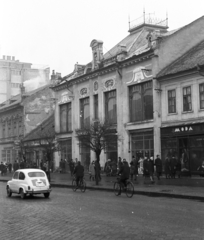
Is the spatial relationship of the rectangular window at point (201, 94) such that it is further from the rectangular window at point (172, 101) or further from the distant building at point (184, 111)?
the rectangular window at point (172, 101)

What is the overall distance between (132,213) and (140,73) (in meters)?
21.9

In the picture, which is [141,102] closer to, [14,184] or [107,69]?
[107,69]

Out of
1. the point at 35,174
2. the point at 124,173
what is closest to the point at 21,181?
the point at 35,174

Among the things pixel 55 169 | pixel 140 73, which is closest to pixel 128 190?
pixel 140 73

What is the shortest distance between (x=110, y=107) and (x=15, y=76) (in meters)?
58.0

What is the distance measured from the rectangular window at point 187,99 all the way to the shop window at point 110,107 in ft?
27.8

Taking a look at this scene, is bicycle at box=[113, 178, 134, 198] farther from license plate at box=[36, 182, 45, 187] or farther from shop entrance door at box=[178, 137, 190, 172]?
shop entrance door at box=[178, 137, 190, 172]

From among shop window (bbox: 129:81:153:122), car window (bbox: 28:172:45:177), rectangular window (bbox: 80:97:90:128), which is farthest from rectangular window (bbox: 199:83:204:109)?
rectangular window (bbox: 80:97:90:128)

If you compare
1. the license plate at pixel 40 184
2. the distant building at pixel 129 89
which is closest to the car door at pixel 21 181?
the license plate at pixel 40 184

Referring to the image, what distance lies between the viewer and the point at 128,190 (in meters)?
18.6

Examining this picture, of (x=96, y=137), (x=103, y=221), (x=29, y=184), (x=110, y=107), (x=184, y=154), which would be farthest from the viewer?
(x=110, y=107)

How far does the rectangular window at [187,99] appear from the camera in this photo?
96.1 feet

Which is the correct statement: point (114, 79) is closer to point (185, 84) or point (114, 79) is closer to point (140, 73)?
point (140, 73)

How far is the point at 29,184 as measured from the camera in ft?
62.0
